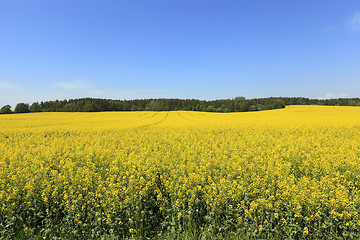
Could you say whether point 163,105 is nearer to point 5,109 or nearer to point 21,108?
point 21,108

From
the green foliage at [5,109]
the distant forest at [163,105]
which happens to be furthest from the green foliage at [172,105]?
the green foliage at [5,109]

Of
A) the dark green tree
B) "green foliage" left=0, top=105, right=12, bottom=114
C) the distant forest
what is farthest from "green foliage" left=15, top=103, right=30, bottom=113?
"green foliage" left=0, top=105, right=12, bottom=114

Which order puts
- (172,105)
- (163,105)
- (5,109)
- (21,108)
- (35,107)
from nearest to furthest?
(5,109), (21,108), (35,107), (163,105), (172,105)

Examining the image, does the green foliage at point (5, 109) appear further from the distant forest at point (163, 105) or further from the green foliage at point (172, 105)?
the green foliage at point (172, 105)

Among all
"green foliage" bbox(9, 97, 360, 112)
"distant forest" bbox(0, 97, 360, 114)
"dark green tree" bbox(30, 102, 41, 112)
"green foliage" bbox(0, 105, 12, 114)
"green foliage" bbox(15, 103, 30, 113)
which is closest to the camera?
"green foliage" bbox(0, 105, 12, 114)

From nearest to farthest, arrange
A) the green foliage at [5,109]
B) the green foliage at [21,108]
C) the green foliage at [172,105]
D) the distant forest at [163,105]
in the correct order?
1. the green foliage at [5,109]
2. the green foliage at [21,108]
3. the distant forest at [163,105]
4. the green foliage at [172,105]

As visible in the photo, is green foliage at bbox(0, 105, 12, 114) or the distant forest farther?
the distant forest

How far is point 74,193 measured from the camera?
5137mm

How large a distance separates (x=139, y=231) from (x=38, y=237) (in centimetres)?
245

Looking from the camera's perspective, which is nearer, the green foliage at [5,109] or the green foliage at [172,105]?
the green foliage at [5,109]

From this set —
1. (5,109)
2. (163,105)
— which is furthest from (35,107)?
(163,105)

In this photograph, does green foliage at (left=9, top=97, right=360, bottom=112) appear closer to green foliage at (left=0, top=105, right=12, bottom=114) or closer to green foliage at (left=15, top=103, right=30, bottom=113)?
green foliage at (left=15, top=103, right=30, bottom=113)

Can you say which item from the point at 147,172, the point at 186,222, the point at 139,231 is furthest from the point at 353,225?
the point at 147,172

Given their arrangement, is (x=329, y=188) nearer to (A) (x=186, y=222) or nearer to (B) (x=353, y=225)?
(B) (x=353, y=225)
